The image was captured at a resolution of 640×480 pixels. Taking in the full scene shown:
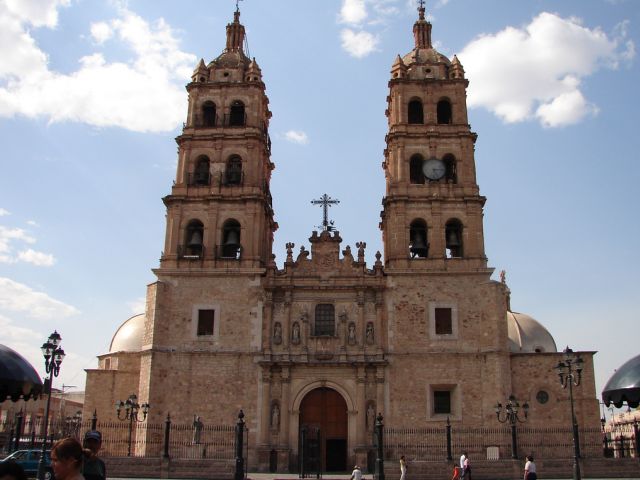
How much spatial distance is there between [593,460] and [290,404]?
12.4 m

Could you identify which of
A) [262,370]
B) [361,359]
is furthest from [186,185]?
[361,359]

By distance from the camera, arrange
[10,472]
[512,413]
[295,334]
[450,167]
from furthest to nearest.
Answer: [450,167]
[295,334]
[512,413]
[10,472]

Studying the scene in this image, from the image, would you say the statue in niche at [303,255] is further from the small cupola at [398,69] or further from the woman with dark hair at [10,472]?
the woman with dark hair at [10,472]

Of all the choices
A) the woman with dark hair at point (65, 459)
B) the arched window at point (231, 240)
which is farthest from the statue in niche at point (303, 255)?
the woman with dark hair at point (65, 459)

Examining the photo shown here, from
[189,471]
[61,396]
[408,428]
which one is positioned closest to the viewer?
[189,471]

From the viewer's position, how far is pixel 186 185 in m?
34.3

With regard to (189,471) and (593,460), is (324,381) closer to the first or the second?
(189,471)

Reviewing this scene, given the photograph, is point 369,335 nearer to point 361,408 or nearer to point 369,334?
point 369,334

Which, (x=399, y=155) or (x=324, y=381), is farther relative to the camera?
(x=399, y=155)

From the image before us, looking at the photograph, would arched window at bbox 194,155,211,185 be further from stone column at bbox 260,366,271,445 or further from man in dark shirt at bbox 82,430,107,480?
man in dark shirt at bbox 82,430,107,480

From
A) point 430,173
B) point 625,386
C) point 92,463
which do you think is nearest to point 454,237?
point 430,173

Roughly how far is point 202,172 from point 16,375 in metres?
26.6

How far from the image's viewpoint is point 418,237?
109 ft

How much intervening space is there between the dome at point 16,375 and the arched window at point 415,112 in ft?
94.4
